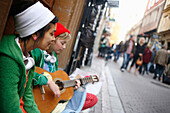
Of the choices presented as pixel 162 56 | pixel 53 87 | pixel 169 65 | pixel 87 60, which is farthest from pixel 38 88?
pixel 162 56

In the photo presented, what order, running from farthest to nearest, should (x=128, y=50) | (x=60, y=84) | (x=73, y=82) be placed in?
(x=128, y=50), (x=73, y=82), (x=60, y=84)

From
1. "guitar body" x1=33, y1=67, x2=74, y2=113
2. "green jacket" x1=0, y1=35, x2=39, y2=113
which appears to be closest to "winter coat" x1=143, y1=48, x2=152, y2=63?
"guitar body" x1=33, y1=67, x2=74, y2=113

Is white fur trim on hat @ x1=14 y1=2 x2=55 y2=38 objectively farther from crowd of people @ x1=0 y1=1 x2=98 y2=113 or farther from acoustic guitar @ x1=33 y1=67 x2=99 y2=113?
acoustic guitar @ x1=33 y1=67 x2=99 y2=113

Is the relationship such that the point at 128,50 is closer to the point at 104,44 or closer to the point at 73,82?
the point at 104,44

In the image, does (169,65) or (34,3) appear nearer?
(34,3)

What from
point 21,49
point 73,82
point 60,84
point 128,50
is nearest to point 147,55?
point 128,50

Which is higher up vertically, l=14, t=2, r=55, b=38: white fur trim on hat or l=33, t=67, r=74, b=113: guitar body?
l=14, t=2, r=55, b=38: white fur trim on hat

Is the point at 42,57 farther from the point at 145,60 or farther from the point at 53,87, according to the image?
the point at 145,60

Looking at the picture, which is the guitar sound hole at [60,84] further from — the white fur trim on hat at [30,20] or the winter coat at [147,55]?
the winter coat at [147,55]

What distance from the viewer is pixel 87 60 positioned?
8.89 meters

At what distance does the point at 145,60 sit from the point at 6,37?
36.0ft

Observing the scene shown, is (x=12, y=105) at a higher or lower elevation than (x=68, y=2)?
lower

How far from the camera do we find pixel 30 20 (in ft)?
3.92

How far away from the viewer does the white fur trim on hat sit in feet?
3.86
